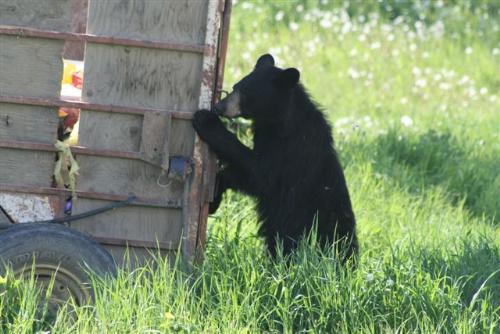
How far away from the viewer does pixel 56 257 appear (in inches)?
192

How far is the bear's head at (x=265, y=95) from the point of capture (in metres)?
5.86

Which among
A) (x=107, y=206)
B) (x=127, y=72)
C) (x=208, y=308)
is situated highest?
(x=127, y=72)

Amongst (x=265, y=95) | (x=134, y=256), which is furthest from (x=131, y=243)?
(x=265, y=95)

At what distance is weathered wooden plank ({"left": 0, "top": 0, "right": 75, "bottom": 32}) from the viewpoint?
16.2 ft

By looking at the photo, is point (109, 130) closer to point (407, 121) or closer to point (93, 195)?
point (93, 195)

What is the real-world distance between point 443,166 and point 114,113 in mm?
4495

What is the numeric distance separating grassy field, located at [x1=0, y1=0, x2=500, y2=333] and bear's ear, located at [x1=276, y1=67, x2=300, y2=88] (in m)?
0.44

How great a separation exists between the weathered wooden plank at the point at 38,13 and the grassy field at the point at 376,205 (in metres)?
1.20

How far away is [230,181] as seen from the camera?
583 centimetres

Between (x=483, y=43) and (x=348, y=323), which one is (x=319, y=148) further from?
(x=483, y=43)

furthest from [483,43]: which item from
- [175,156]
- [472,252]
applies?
[175,156]

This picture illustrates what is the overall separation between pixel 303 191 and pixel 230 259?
2.04ft

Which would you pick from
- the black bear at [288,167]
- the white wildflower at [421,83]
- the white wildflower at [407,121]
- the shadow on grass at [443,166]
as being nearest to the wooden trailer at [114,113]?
the black bear at [288,167]

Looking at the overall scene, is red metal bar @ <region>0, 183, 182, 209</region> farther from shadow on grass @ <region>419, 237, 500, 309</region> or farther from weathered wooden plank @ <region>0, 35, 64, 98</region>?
shadow on grass @ <region>419, 237, 500, 309</region>
